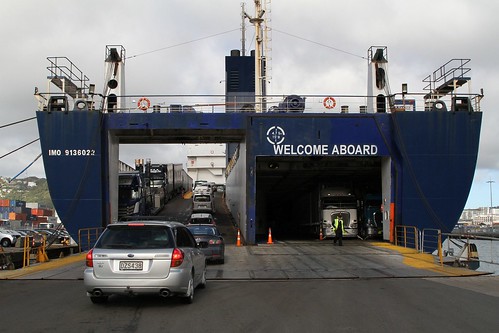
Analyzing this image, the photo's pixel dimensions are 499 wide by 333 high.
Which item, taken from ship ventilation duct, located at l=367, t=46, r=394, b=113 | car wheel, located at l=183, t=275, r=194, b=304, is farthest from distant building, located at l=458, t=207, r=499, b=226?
car wheel, located at l=183, t=275, r=194, b=304

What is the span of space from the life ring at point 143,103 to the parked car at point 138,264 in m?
18.8

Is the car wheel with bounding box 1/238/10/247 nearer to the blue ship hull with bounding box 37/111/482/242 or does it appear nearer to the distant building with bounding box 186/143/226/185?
the blue ship hull with bounding box 37/111/482/242

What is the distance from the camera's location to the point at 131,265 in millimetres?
8797

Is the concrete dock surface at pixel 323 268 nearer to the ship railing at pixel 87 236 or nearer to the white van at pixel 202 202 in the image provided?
the ship railing at pixel 87 236

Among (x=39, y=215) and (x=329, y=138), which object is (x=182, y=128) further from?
(x=39, y=215)

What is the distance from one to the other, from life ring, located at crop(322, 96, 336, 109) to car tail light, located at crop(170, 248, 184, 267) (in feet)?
64.0

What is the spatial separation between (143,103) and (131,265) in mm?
19715

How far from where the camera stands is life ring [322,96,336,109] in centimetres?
2714

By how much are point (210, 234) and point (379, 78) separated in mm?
16675

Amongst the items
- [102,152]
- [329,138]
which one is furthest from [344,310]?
[102,152]

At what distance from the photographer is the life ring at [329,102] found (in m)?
27.1

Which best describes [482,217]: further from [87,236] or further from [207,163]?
[87,236]

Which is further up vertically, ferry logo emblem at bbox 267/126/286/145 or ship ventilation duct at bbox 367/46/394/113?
ship ventilation duct at bbox 367/46/394/113

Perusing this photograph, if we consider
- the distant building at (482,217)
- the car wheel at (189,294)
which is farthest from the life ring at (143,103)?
the distant building at (482,217)
